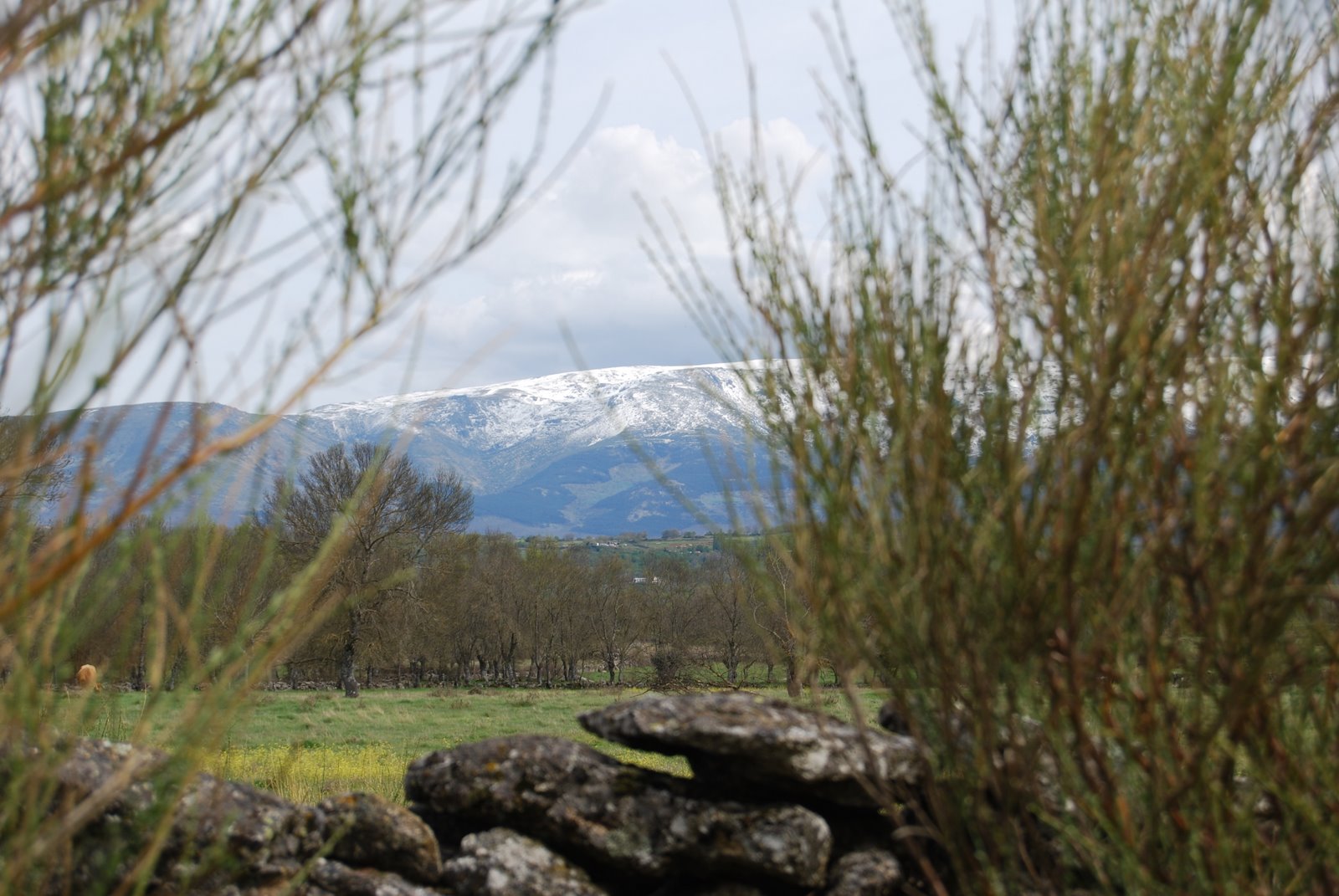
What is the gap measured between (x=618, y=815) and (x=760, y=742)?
2.37ft

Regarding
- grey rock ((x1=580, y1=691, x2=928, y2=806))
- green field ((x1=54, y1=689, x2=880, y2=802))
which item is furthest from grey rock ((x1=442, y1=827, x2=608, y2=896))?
green field ((x1=54, y1=689, x2=880, y2=802))

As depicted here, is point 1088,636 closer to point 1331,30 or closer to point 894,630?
point 894,630

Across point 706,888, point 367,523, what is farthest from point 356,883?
point 367,523

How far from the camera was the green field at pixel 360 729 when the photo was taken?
871 cm

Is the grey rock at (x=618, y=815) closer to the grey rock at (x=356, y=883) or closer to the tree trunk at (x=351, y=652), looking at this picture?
the grey rock at (x=356, y=883)

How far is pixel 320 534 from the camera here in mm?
28734

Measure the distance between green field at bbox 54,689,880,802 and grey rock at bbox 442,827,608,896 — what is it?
0.84 m

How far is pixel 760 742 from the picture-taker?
4.26 metres

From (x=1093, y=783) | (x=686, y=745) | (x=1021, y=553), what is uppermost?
(x=1021, y=553)

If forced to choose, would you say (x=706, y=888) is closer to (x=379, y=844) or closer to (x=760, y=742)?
(x=760, y=742)

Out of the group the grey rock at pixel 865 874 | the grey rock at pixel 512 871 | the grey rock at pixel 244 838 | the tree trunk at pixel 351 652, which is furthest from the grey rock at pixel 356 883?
the tree trunk at pixel 351 652

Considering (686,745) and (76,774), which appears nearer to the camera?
(76,774)

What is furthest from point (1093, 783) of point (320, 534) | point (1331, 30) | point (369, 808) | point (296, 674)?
point (296, 674)

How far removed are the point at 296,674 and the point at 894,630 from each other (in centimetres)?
4763
